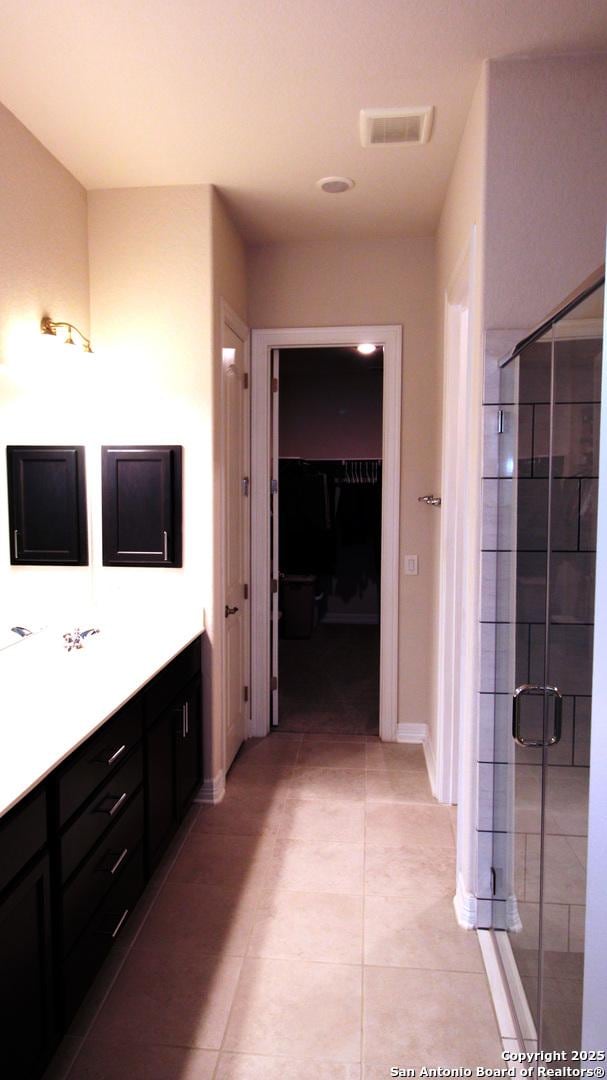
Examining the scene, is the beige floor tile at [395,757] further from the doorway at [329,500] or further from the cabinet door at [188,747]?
the doorway at [329,500]

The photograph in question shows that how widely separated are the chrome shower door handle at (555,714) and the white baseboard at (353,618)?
5.25 meters

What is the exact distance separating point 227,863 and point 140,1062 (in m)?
0.92

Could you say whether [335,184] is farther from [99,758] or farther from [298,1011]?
[298,1011]

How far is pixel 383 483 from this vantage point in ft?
12.2

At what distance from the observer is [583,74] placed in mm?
1995

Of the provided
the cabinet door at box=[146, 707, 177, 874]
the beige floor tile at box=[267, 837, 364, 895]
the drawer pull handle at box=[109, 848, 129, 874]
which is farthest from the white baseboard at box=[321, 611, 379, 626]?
the drawer pull handle at box=[109, 848, 129, 874]

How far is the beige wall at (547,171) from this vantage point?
200 cm

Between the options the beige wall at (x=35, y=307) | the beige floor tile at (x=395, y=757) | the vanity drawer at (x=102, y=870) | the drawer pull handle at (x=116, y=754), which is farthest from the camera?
the beige floor tile at (x=395, y=757)

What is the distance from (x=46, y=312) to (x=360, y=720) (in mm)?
2921

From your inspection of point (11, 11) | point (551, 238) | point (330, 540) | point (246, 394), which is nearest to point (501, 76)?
point (551, 238)

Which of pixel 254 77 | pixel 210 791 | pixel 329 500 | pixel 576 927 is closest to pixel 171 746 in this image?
pixel 210 791

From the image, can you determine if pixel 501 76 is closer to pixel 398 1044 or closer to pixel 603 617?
pixel 603 617

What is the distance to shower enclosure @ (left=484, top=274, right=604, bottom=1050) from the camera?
4.65 ft

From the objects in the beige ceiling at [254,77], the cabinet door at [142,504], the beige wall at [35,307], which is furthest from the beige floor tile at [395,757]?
the beige ceiling at [254,77]
